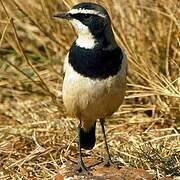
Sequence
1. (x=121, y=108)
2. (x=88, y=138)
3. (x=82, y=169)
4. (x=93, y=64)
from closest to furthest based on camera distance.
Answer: (x=93, y=64)
(x=82, y=169)
(x=88, y=138)
(x=121, y=108)

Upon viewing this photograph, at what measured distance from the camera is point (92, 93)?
3.89m

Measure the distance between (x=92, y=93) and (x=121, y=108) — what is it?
5.39 feet

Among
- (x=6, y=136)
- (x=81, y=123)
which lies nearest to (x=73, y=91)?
(x=81, y=123)

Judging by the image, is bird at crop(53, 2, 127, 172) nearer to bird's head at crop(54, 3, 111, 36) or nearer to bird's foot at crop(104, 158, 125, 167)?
bird's head at crop(54, 3, 111, 36)

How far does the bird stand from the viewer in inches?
153

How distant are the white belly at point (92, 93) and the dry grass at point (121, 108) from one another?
0.59 metres

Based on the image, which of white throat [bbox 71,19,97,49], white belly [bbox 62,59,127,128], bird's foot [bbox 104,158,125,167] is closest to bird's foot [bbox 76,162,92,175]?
bird's foot [bbox 104,158,125,167]

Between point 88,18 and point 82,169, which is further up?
point 88,18

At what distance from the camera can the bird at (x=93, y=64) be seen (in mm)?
3879

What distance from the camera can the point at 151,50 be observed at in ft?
18.7

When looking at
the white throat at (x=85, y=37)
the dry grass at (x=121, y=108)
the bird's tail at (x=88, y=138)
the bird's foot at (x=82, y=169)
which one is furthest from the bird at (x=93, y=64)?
the dry grass at (x=121, y=108)

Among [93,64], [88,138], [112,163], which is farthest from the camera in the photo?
[88,138]

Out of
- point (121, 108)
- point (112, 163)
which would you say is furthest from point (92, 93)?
point (121, 108)

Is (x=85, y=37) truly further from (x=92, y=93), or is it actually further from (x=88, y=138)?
(x=88, y=138)
